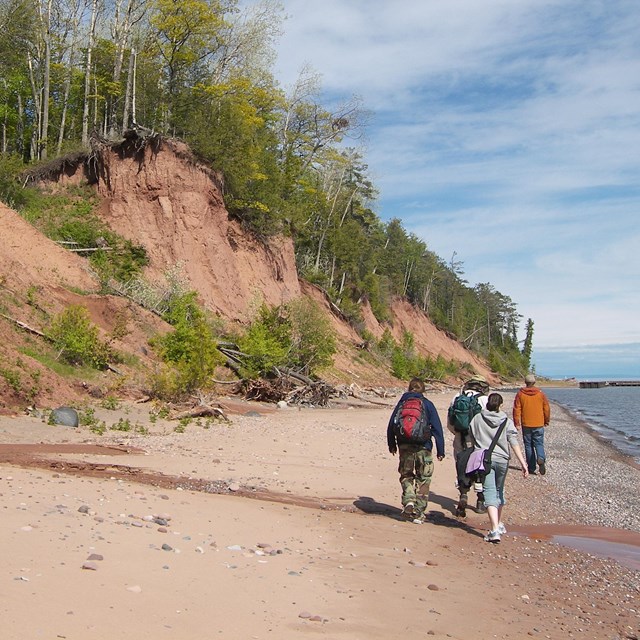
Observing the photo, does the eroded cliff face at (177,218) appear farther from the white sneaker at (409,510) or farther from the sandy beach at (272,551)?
the white sneaker at (409,510)

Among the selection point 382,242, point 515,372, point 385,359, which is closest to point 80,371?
point 385,359

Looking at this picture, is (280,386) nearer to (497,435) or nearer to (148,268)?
(148,268)

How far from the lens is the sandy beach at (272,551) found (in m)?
4.25

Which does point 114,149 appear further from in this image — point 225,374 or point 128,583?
point 128,583

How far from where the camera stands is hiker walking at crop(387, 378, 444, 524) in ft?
26.8

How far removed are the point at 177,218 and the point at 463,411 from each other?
25.1 meters

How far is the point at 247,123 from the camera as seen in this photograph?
1394 inches

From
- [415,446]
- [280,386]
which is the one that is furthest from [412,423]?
[280,386]

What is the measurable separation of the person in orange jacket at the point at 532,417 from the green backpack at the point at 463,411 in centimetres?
395

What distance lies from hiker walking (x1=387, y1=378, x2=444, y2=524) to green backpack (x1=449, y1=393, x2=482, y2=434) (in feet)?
2.96

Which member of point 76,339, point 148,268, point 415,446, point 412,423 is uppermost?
point 148,268

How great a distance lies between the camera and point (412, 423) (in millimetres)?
8148

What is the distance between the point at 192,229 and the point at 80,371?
52.9 ft

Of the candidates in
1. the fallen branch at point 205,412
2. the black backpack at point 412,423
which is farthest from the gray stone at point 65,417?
the black backpack at point 412,423
